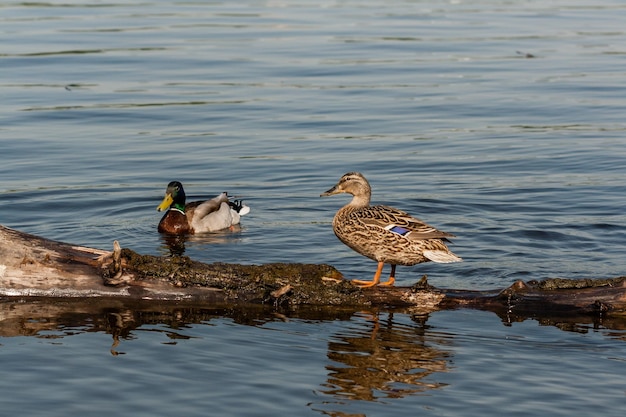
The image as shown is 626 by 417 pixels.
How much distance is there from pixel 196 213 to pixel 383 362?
660cm

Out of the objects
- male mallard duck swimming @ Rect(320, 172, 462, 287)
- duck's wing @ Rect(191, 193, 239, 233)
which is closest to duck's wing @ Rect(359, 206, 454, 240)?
male mallard duck swimming @ Rect(320, 172, 462, 287)

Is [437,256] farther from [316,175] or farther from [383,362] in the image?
[316,175]

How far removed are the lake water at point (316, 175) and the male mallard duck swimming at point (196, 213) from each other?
23cm

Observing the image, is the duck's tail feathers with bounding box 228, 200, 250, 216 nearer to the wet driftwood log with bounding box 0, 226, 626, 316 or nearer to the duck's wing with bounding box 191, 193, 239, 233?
the duck's wing with bounding box 191, 193, 239, 233

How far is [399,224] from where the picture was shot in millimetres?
9867

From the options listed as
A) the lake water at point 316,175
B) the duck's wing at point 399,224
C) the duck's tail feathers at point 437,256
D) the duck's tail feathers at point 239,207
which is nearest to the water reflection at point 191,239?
the lake water at point 316,175

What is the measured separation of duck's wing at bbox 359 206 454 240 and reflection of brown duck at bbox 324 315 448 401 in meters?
0.95

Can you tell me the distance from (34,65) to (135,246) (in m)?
11.8

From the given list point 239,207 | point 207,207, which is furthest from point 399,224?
point 207,207

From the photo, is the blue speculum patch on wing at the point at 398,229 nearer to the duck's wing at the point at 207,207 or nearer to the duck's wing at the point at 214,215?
the duck's wing at the point at 214,215

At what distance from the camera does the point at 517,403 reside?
7.28 meters

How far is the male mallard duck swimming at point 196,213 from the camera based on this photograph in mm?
13977

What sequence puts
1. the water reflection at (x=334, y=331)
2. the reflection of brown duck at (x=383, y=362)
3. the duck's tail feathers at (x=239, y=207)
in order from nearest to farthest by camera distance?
1. the reflection of brown duck at (x=383, y=362)
2. the water reflection at (x=334, y=331)
3. the duck's tail feathers at (x=239, y=207)

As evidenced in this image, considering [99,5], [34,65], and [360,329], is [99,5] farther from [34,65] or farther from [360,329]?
[360,329]
